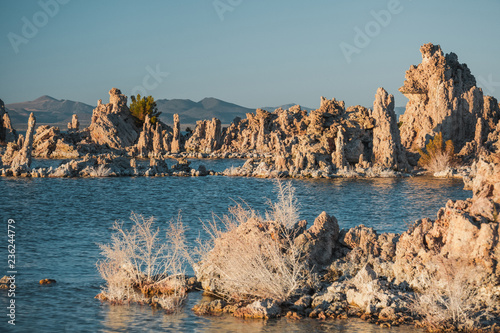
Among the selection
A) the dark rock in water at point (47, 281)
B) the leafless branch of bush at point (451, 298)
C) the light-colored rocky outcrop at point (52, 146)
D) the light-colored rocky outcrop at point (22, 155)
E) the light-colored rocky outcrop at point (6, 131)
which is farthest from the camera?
the light-colored rocky outcrop at point (6, 131)

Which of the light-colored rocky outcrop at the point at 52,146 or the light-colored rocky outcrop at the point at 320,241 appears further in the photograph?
the light-colored rocky outcrop at the point at 52,146

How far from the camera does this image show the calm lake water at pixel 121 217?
44.6ft

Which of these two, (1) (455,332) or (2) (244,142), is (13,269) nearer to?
(1) (455,332)

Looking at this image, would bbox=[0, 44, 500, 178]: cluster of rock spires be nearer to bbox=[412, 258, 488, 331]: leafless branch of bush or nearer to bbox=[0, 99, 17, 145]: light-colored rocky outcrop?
bbox=[0, 99, 17, 145]: light-colored rocky outcrop

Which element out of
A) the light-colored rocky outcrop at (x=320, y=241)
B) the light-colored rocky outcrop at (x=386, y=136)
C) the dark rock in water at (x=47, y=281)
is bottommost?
the dark rock in water at (x=47, y=281)

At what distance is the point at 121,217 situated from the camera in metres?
32.8

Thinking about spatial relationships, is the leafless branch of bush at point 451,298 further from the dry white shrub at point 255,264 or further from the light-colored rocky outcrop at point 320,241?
the dry white shrub at point 255,264

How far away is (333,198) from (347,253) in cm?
2810

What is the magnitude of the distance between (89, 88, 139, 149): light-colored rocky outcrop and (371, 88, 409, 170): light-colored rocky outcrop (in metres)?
67.1

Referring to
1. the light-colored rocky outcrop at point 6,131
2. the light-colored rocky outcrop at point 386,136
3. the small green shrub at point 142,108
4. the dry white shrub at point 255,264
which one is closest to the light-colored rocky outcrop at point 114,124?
the small green shrub at point 142,108

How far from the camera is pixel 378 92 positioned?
67750mm

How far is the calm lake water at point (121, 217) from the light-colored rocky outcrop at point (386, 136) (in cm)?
544

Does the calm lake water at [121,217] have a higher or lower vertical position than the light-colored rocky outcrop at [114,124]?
lower

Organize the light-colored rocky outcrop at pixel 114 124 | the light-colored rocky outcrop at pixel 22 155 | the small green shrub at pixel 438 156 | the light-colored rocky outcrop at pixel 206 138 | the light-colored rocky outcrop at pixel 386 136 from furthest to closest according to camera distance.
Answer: the light-colored rocky outcrop at pixel 206 138 → the light-colored rocky outcrop at pixel 114 124 → the small green shrub at pixel 438 156 → the light-colored rocky outcrop at pixel 386 136 → the light-colored rocky outcrop at pixel 22 155
